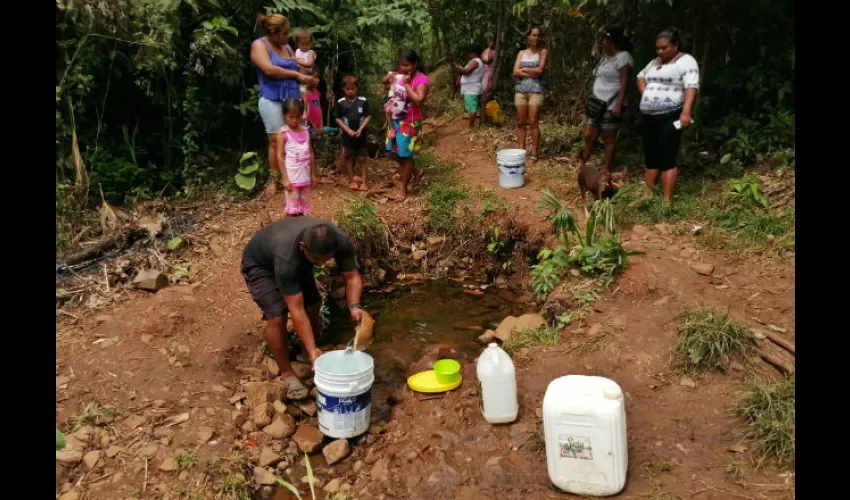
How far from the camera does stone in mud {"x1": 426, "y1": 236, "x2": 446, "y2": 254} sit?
7.01 meters

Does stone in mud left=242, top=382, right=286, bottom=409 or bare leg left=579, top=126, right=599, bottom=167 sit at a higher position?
bare leg left=579, top=126, right=599, bottom=167

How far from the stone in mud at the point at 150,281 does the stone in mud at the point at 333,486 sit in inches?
97.9

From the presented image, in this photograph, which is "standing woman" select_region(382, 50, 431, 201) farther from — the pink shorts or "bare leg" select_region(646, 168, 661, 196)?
"bare leg" select_region(646, 168, 661, 196)

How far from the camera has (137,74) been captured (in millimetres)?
7395

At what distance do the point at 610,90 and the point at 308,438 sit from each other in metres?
4.82

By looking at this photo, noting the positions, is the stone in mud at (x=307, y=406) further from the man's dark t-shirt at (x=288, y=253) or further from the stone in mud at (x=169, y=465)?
the stone in mud at (x=169, y=465)

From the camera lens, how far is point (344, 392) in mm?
3979

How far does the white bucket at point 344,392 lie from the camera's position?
3.97 m

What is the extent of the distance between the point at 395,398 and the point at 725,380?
7.04 ft

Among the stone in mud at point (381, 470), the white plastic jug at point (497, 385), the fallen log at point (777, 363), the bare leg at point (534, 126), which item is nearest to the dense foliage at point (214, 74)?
the bare leg at point (534, 126)

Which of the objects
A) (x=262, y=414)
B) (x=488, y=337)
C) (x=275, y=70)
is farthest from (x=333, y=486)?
(x=275, y=70)

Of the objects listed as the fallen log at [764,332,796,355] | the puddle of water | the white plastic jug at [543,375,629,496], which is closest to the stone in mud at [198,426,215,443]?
the puddle of water
